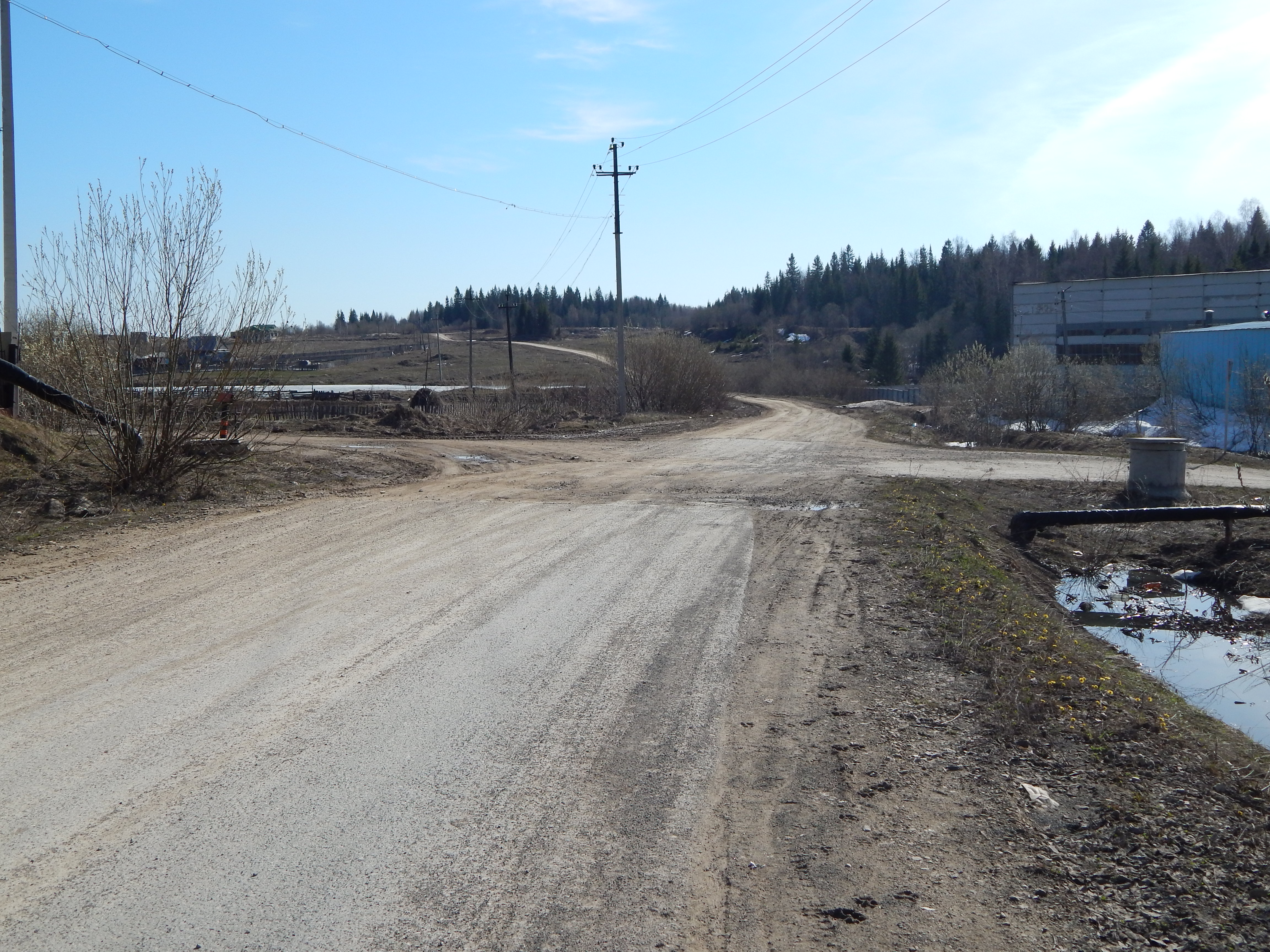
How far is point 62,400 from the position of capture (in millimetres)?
13312

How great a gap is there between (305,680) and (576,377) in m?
56.0

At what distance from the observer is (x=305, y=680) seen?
6137mm

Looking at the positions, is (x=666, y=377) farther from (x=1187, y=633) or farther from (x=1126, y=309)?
(x=1126, y=309)

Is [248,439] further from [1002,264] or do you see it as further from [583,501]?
[1002,264]

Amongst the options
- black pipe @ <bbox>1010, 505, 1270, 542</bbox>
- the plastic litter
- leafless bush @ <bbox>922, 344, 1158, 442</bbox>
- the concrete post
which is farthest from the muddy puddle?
leafless bush @ <bbox>922, 344, 1158, 442</bbox>

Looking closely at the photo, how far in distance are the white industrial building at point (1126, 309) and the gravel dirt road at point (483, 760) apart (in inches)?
2166

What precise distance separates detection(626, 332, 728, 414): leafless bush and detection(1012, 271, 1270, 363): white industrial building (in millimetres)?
25094

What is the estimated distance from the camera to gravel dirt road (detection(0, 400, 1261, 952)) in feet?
11.8

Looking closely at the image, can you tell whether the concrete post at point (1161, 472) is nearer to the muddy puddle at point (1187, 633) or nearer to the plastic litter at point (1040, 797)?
the muddy puddle at point (1187, 633)

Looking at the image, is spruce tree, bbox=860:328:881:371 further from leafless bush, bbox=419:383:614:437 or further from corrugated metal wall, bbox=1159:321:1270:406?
leafless bush, bbox=419:383:614:437

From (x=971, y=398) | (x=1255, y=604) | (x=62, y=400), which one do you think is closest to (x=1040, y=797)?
(x=1255, y=604)

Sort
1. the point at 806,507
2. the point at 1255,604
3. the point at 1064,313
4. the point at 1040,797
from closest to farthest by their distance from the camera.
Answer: the point at 1040,797, the point at 1255,604, the point at 806,507, the point at 1064,313

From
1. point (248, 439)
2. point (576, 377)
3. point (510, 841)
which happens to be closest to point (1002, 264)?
point (576, 377)

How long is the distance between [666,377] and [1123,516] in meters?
32.6
